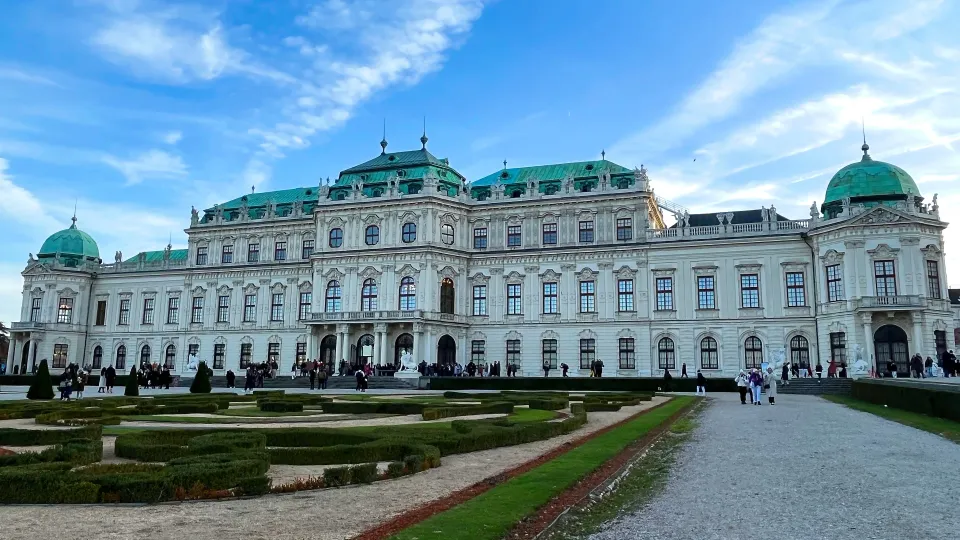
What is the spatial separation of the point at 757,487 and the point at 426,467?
443cm

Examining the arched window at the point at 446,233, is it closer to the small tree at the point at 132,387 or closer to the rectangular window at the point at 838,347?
the small tree at the point at 132,387

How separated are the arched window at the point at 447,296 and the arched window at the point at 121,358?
1217 inches

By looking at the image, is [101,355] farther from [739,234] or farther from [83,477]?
[83,477]

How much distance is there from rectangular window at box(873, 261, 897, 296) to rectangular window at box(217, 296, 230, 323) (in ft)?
160

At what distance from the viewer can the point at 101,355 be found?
6625 cm

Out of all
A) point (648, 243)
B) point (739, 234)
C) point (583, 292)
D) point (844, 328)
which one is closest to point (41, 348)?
point (583, 292)

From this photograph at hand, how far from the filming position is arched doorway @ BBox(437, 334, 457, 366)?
54.7 metres

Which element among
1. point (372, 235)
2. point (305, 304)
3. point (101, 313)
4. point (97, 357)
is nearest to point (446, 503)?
point (372, 235)

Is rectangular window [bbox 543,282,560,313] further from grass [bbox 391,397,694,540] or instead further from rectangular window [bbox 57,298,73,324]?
rectangular window [bbox 57,298,73,324]

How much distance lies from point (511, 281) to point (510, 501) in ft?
155

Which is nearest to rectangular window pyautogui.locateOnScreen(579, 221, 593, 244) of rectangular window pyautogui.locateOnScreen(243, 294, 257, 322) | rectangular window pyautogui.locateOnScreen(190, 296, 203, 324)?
rectangular window pyautogui.locateOnScreen(243, 294, 257, 322)

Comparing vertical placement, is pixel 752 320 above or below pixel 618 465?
above

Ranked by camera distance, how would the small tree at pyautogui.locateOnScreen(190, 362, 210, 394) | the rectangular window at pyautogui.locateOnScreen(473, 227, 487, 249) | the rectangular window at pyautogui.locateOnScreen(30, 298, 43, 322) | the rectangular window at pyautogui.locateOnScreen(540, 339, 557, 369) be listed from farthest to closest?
the rectangular window at pyautogui.locateOnScreen(30, 298, 43, 322) < the rectangular window at pyautogui.locateOnScreen(473, 227, 487, 249) < the rectangular window at pyautogui.locateOnScreen(540, 339, 557, 369) < the small tree at pyautogui.locateOnScreen(190, 362, 210, 394)

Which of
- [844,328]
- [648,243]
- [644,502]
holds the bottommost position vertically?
[644,502]
